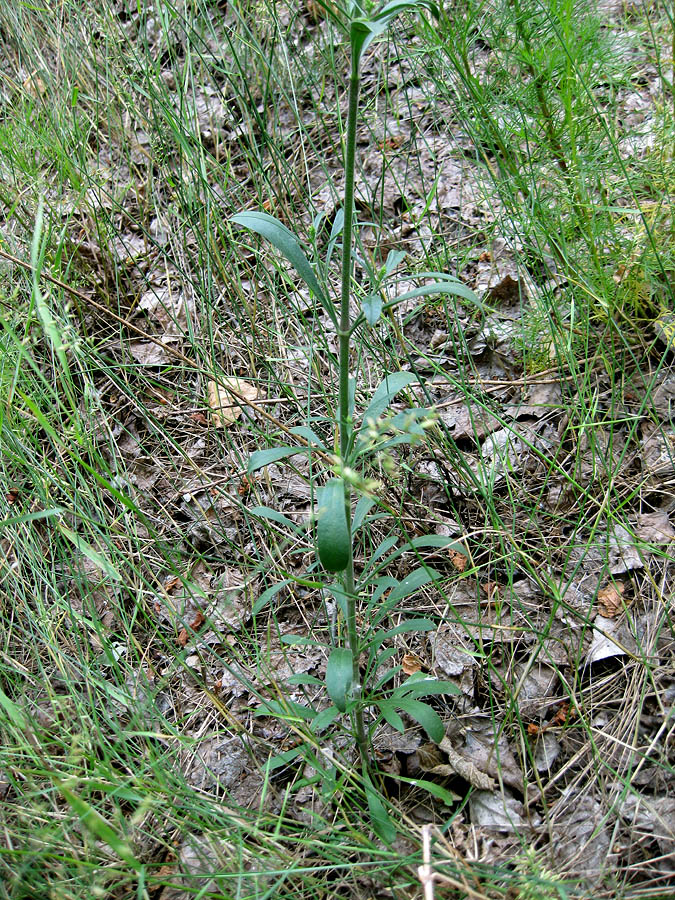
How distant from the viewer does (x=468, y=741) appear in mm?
1797

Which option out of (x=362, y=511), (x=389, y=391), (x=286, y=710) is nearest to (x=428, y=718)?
(x=286, y=710)

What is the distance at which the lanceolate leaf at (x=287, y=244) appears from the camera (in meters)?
1.38

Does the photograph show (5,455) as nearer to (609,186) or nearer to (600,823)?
(600,823)

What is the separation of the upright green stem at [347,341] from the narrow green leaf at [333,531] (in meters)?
0.06

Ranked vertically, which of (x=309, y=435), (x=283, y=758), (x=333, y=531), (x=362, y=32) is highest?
(x=362, y=32)

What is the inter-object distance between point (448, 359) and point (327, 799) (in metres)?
1.63

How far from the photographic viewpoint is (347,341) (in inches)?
55.4

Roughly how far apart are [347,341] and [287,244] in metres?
0.26

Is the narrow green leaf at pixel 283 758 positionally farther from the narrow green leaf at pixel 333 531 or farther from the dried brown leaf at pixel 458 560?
the dried brown leaf at pixel 458 560

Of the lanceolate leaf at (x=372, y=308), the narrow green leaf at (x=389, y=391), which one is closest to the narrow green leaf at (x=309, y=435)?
the narrow green leaf at (x=389, y=391)

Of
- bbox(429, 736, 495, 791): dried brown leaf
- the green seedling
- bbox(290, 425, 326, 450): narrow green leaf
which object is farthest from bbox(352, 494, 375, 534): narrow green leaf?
bbox(429, 736, 495, 791): dried brown leaf

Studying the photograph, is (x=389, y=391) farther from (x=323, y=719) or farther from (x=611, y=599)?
(x=611, y=599)

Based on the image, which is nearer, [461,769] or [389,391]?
[389,391]

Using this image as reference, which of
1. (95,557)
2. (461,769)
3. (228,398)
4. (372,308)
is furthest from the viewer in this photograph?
(228,398)
